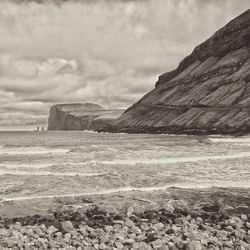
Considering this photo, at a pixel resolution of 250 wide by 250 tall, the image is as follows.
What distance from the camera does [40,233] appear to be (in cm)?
1014

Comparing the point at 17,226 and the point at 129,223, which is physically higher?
the point at 129,223

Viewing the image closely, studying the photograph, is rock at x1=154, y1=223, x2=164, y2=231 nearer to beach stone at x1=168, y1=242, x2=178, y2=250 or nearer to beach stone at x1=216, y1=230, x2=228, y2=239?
beach stone at x1=168, y1=242, x2=178, y2=250

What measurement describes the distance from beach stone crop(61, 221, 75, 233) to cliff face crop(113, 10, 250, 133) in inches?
2761

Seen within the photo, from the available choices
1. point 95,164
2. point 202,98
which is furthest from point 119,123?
point 95,164

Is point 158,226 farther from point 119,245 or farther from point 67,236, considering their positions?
point 67,236

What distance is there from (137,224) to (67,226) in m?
2.17

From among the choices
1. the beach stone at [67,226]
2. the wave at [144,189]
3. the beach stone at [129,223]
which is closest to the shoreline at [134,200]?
the wave at [144,189]

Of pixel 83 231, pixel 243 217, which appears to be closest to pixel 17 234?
pixel 83 231

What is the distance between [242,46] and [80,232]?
112054mm

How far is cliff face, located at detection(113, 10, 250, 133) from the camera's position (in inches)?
3440

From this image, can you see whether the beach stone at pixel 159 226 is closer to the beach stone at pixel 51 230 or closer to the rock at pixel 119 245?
the rock at pixel 119 245

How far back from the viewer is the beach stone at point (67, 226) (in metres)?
10.5

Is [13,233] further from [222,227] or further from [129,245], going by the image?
[222,227]

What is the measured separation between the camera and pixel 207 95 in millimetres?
101438
